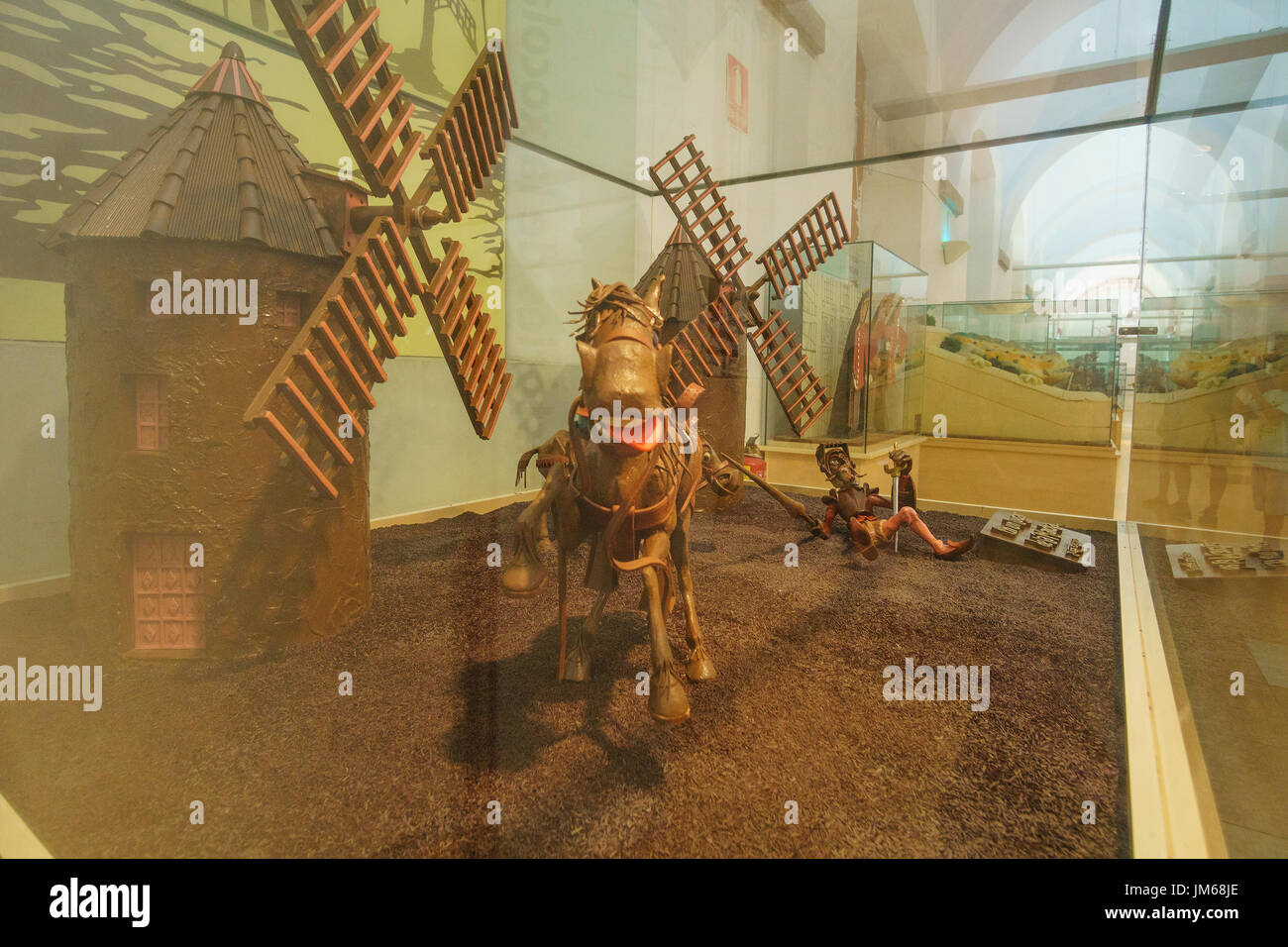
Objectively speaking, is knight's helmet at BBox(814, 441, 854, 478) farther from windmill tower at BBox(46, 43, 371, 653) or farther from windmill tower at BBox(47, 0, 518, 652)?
windmill tower at BBox(46, 43, 371, 653)

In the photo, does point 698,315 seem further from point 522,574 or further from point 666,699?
point 666,699

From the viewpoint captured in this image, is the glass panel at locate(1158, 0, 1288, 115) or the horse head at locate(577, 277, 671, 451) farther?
the glass panel at locate(1158, 0, 1288, 115)

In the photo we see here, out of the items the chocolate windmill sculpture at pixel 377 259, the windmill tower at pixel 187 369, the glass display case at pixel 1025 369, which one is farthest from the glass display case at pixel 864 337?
the windmill tower at pixel 187 369

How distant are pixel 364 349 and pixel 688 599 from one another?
1828 mm

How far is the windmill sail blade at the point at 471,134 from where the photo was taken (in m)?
2.96

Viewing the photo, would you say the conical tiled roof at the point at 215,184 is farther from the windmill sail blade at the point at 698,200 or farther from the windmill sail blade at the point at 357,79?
the windmill sail blade at the point at 698,200

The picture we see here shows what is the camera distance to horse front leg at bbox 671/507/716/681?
266 cm

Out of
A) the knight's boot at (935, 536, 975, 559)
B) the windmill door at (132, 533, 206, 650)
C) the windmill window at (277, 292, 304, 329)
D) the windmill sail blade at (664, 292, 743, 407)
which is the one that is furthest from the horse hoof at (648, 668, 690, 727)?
the knight's boot at (935, 536, 975, 559)

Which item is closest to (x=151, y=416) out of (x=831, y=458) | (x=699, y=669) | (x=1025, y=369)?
(x=699, y=669)

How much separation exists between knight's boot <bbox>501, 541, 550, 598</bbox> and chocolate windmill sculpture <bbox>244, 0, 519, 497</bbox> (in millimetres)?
832
